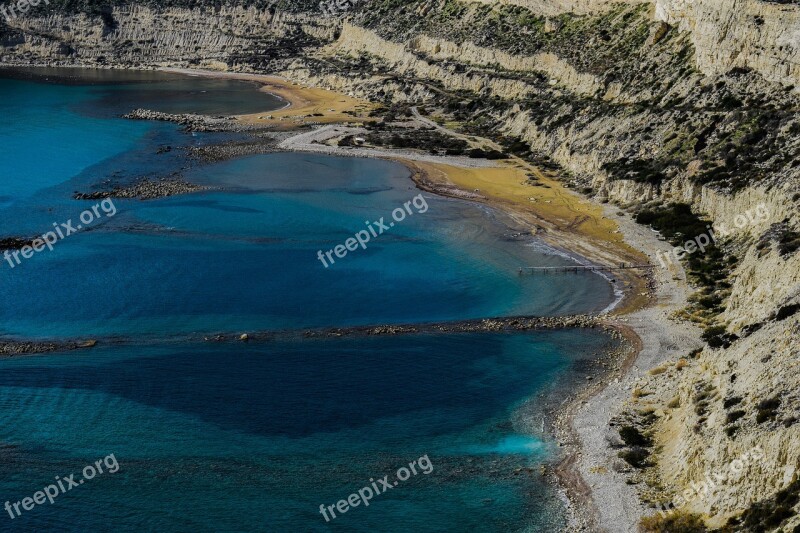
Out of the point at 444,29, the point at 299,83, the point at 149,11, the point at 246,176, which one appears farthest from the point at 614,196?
the point at 149,11

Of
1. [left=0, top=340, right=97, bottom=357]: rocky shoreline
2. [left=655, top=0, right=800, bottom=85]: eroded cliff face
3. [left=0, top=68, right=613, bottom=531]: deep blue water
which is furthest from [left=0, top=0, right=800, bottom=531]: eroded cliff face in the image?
[left=0, top=340, right=97, bottom=357]: rocky shoreline

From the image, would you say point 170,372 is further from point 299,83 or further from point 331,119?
point 299,83

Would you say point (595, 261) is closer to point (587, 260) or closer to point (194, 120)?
point (587, 260)

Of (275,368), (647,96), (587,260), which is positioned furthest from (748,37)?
(275,368)

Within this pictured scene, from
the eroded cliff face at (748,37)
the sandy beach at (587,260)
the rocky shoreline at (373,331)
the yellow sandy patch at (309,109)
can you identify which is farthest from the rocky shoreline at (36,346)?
the yellow sandy patch at (309,109)

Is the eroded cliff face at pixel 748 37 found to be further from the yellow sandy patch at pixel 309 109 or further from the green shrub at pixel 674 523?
the yellow sandy patch at pixel 309 109

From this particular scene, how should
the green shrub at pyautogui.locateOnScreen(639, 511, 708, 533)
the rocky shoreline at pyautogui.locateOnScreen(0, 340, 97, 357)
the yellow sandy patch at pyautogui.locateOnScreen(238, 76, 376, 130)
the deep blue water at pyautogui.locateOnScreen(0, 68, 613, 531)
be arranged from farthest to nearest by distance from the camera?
the yellow sandy patch at pyautogui.locateOnScreen(238, 76, 376, 130) < the rocky shoreline at pyautogui.locateOnScreen(0, 340, 97, 357) < the deep blue water at pyautogui.locateOnScreen(0, 68, 613, 531) < the green shrub at pyautogui.locateOnScreen(639, 511, 708, 533)

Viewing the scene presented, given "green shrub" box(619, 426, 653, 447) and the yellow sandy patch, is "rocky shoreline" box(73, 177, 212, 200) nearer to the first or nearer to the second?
the yellow sandy patch
